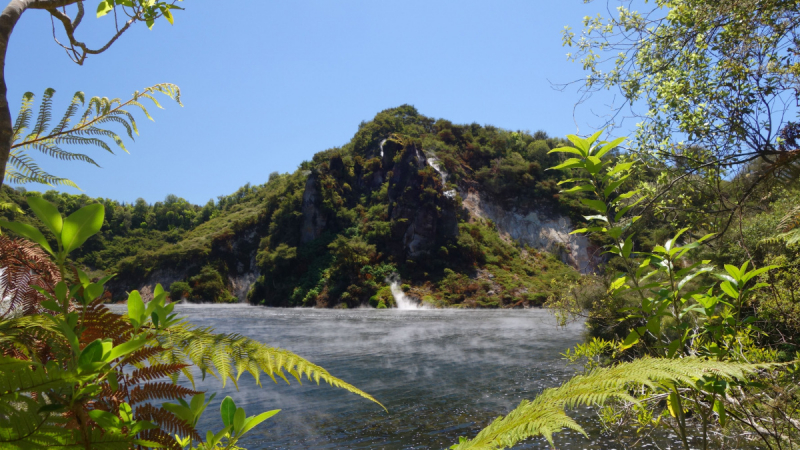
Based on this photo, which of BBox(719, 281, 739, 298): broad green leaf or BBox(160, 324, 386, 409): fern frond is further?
BBox(719, 281, 739, 298): broad green leaf

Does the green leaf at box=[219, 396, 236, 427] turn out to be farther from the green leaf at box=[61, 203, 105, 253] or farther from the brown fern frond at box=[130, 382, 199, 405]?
the green leaf at box=[61, 203, 105, 253]

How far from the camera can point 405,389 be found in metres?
8.28

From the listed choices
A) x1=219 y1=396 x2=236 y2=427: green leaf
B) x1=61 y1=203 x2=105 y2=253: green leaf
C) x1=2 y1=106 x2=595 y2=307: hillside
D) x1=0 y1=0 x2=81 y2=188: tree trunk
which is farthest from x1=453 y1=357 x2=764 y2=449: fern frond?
x1=2 y1=106 x2=595 y2=307: hillside

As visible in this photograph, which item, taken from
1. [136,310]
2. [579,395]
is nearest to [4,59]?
[136,310]

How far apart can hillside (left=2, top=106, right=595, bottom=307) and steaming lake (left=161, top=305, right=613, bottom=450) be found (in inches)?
697

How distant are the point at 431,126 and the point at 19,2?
54840 mm

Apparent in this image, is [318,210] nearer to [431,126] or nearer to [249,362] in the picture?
[431,126]

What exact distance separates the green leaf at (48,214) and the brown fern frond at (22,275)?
0.65 meters

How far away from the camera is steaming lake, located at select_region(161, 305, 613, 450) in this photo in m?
5.92

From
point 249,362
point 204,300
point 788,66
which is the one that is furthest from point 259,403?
point 204,300

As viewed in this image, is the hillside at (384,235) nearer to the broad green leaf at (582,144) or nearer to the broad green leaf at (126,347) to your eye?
the broad green leaf at (582,144)

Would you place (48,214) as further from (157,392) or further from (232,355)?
(232,355)

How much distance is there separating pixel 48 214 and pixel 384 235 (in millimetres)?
37001

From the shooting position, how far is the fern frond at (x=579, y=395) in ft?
2.25
